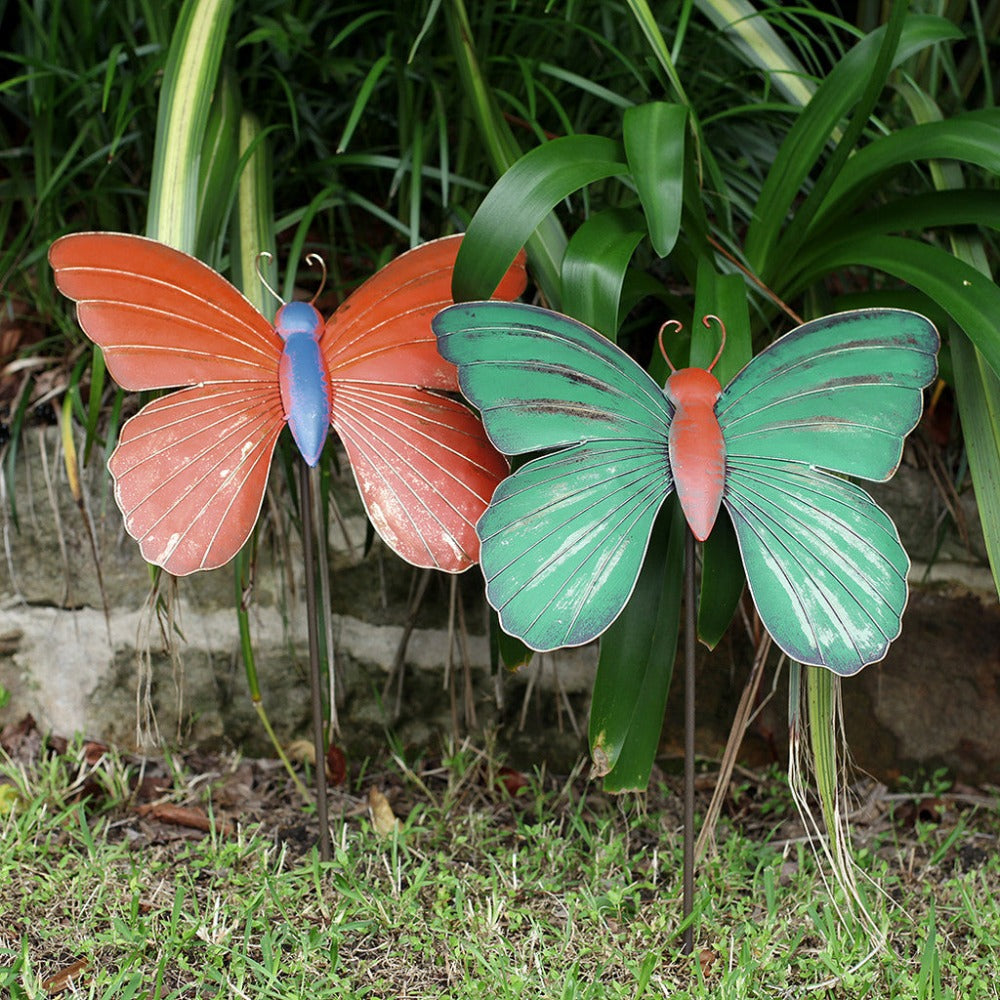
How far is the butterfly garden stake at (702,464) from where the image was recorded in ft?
3.73

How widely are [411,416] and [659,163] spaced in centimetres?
41

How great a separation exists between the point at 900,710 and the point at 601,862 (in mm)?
617

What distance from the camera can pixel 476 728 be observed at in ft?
5.64

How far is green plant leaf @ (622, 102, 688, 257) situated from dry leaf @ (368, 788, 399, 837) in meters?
0.88

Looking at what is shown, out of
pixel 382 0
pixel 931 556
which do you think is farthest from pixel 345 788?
pixel 382 0

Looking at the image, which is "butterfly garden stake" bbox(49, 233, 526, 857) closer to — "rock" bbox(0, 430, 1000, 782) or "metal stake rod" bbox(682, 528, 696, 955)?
"metal stake rod" bbox(682, 528, 696, 955)

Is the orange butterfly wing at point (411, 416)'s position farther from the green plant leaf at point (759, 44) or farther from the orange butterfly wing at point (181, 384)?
the green plant leaf at point (759, 44)

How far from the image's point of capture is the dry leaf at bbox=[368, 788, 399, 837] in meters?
1.52

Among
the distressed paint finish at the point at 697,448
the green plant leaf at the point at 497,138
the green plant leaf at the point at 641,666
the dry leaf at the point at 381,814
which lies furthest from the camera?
the dry leaf at the point at 381,814

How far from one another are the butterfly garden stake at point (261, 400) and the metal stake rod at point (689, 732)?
255mm

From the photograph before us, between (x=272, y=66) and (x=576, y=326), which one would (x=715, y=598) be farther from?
(x=272, y=66)

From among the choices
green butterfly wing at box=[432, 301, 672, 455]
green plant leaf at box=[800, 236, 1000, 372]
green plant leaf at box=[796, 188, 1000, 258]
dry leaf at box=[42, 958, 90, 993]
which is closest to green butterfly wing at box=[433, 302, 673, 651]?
green butterfly wing at box=[432, 301, 672, 455]

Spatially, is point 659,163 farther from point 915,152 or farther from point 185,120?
point 185,120

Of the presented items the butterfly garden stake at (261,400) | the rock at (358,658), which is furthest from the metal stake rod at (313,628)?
the rock at (358,658)
